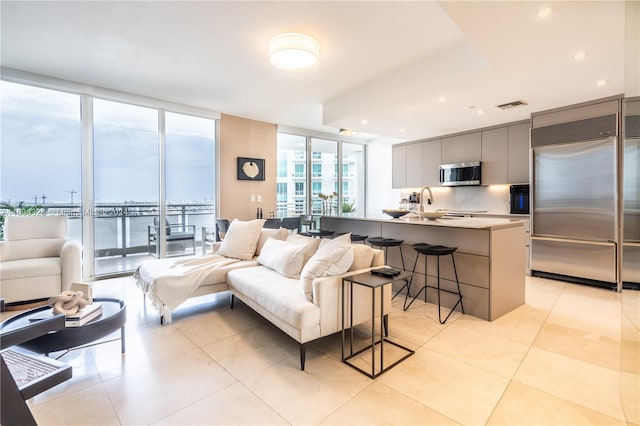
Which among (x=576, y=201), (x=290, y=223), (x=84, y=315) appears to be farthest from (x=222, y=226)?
(x=576, y=201)

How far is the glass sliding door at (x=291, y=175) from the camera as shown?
21.9ft

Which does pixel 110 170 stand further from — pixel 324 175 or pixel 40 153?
pixel 324 175

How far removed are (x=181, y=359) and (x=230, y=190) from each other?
3.90 meters

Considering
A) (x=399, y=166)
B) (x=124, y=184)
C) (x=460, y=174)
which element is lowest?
(x=124, y=184)

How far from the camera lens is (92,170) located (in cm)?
441

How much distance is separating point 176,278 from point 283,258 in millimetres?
1091

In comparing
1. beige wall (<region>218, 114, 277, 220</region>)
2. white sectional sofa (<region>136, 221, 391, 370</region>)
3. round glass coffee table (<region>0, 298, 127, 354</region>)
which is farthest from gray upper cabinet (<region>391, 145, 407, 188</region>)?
round glass coffee table (<region>0, 298, 127, 354</region>)

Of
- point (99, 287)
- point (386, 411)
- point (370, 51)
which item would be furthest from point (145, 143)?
point (386, 411)

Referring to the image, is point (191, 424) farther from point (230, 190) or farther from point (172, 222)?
point (230, 190)

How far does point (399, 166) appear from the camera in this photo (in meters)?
7.07

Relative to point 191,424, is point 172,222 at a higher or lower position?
higher

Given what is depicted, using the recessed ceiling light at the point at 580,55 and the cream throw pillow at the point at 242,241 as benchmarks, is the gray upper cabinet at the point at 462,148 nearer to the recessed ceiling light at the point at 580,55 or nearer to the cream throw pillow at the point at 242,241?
the recessed ceiling light at the point at 580,55

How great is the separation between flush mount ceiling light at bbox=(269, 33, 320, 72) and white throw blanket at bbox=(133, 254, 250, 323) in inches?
87.2

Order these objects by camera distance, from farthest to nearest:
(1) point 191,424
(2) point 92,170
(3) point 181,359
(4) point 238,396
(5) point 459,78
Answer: (2) point 92,170, (5) point 459,78, (3) point 181,359, (4) point 238,396, (1) point 191,424
